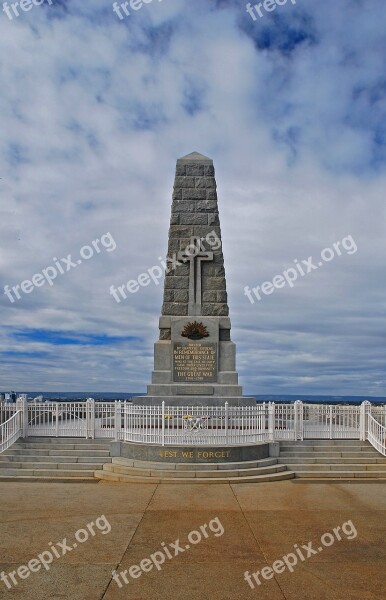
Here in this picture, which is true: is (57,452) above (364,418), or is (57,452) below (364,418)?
below

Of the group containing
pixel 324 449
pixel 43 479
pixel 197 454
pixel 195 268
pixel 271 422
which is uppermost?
pixel 195 268

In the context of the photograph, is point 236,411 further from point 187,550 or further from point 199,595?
point 199,595

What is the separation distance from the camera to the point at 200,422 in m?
12.9

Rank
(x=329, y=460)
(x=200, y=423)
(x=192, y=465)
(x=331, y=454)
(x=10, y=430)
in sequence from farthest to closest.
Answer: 1. (x=10, y=430)
2. (x=331, y=454)
3. (x=329, y=460)
4. (x=200, y=423)
5. (x=192, y=465)

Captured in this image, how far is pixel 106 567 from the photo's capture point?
594 cm

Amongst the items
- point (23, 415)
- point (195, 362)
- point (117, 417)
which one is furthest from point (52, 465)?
point (195, 362)

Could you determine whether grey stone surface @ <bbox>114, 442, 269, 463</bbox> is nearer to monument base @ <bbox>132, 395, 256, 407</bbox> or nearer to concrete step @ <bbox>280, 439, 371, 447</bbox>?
concrete step @ <bbox>280, 439, 371, 447</bbox>

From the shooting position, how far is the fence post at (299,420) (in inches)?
563

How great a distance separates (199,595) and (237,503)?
430 centimetres

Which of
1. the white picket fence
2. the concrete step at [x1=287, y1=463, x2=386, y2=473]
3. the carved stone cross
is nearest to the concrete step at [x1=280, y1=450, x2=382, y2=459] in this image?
the white picket fence

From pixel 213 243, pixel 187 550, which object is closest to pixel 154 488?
pixel 187 550

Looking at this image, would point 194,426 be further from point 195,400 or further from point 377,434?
point 377,434

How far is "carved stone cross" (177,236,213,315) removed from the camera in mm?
17422

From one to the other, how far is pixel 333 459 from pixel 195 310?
638 centimetres
